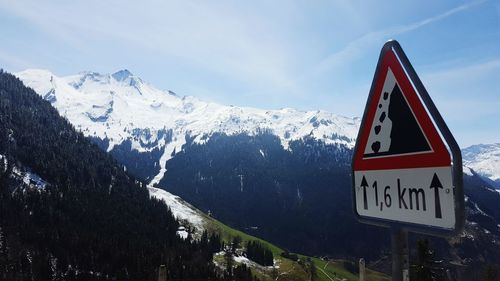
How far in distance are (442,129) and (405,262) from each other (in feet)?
Answer: 4.33

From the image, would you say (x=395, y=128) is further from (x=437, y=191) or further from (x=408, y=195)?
(x=437, y=191)

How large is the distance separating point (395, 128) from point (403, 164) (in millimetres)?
400

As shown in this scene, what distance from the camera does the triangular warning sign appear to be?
389cm

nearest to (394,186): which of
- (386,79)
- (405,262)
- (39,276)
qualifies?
(405,262)

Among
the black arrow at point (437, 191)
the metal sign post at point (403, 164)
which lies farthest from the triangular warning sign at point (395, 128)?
the black arrow at point (437, 191)

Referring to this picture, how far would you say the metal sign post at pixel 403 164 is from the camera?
3656 mm

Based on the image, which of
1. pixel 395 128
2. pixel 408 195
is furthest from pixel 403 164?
pixel 395 128

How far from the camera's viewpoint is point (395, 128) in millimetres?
4371

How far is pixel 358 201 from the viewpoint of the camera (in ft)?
16.3

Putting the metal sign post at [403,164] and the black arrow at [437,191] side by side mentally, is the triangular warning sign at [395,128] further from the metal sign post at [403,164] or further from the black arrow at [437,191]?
the black arrow at [437,191]

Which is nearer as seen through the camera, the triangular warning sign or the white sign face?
the white sign face

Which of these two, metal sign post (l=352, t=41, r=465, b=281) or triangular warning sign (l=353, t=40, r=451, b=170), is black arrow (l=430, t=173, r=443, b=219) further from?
triangular warning sign (l=353, t=40, r=451, b=170)

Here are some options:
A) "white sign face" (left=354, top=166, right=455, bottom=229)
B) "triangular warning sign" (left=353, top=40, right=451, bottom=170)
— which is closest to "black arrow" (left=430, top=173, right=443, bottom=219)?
"white sign face" (left=354, top=166, right=455, bottom=229)

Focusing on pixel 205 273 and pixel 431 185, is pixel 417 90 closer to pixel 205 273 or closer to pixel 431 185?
pixel 431 185
